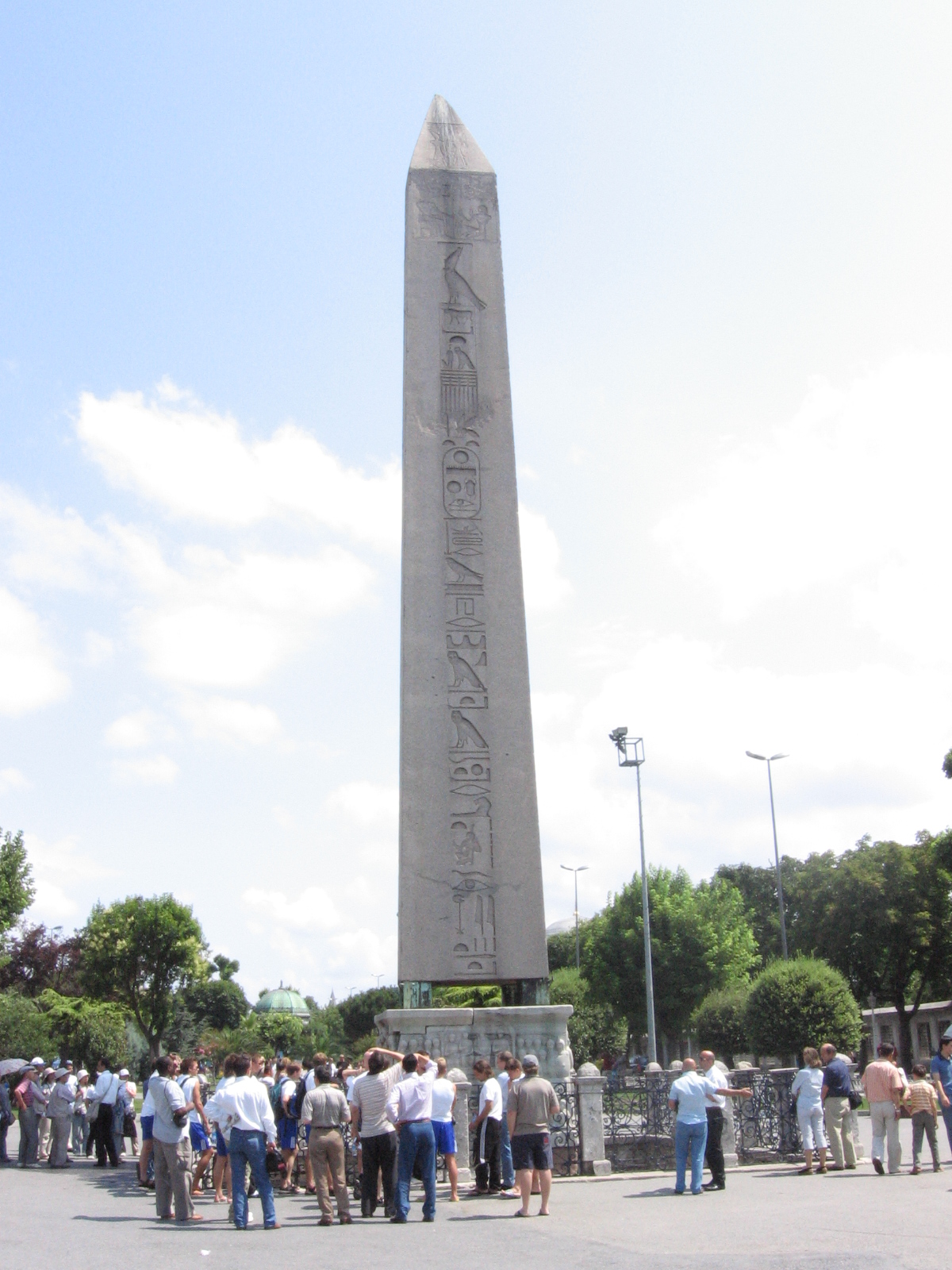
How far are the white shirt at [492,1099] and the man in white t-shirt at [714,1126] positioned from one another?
198 centimetres

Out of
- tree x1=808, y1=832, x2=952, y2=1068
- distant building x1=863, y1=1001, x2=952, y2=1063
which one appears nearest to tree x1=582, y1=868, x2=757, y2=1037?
tree x1=808, y1=832, x2=952, y2=1068

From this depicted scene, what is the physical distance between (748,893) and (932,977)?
2813 centimetres

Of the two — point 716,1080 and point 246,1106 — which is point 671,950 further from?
point 246,1106

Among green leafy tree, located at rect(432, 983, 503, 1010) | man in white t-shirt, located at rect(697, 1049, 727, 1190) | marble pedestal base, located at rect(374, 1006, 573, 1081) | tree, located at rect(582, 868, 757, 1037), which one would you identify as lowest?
man in white t-shirt, located at rect(697, 1049, 727, 1190)

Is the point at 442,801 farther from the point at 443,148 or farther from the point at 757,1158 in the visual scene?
the point at 443,148

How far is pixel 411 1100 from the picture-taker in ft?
32.7

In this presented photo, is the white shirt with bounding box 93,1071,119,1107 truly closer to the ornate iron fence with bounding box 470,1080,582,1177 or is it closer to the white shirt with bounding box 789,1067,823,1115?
the ornate iron fence with bounding box 470,1080,582,1177

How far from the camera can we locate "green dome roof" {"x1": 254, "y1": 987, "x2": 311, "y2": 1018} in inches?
4139

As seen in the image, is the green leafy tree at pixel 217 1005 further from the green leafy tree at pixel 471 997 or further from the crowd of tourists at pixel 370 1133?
the crowd of tourists at pixel 370 1133

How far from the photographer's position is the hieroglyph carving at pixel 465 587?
46.1 ft

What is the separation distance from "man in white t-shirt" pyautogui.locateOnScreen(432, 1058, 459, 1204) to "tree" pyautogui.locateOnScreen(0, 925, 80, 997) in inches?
1688

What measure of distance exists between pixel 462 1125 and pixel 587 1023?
34.3 metres

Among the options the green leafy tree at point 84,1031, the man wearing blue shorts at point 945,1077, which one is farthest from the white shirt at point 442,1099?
the green leafy tree at point 84,1031

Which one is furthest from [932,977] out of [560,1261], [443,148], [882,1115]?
[560,1261]
